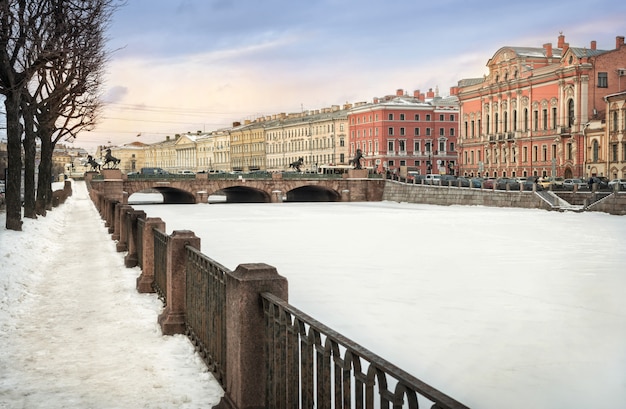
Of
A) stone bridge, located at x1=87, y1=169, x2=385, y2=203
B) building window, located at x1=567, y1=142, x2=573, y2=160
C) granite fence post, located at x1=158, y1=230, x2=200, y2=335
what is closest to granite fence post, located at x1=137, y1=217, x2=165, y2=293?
granite fence post, located at x1=158, y1=230, x2=200, y2=335

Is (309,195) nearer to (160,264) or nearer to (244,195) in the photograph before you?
(244,195)

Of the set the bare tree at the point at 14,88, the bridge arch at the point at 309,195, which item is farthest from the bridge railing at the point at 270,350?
the bridge arch at the point at 309,195

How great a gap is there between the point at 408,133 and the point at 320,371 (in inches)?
4132

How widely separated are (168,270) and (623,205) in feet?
142

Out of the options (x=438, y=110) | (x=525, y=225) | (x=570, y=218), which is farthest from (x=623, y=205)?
(x=438, y=110)

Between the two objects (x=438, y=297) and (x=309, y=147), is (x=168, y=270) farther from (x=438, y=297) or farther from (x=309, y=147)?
(x=309, y=147)

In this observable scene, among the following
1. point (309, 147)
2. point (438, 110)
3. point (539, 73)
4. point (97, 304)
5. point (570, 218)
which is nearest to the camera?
point (97, 304)

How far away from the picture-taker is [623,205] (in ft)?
152

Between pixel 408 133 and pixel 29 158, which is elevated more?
pixel 408 133

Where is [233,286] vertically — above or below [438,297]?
above

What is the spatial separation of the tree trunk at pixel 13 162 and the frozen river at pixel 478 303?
20.6ft

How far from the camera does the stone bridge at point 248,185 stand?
244ft

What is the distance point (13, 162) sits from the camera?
23359 mm

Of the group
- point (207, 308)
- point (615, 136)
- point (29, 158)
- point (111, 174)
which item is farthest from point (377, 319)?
point (111, 174)
